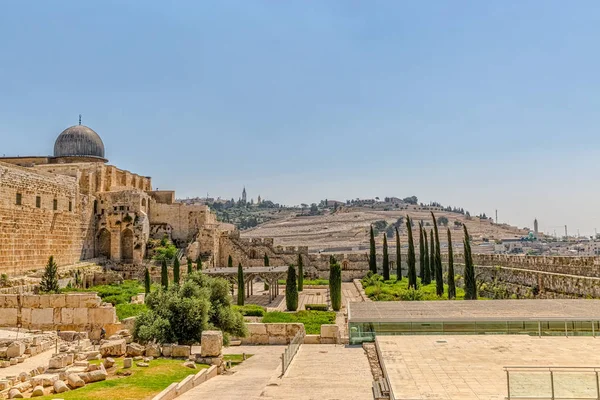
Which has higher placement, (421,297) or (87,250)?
(87,250)

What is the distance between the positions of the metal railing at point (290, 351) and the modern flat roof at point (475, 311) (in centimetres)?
159

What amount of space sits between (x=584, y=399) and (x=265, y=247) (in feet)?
133

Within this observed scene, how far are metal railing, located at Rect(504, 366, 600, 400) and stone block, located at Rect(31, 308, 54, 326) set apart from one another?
1538 cm

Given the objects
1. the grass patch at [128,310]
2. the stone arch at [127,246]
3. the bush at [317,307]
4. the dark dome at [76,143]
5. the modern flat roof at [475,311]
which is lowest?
the bush at [317,307]

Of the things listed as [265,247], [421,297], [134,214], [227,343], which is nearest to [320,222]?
[265,247]

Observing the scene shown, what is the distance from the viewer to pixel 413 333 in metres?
13.7

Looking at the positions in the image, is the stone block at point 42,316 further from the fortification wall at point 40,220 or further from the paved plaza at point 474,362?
the paved plaza at point 474,362

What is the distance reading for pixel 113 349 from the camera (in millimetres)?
12703

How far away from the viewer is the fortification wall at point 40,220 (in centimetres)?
2620

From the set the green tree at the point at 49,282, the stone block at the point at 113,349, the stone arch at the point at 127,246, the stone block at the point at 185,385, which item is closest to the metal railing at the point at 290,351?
the stone block at the point at 185,385

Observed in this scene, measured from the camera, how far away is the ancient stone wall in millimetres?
17453

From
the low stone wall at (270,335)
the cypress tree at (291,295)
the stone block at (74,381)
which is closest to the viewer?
the stone block at (74,381)

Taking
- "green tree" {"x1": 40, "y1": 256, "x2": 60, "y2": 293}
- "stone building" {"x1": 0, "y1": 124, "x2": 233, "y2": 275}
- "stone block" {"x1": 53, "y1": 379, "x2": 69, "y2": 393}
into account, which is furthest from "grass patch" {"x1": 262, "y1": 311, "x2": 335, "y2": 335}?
"stone building" {"x1": 0, "y1": 124, "x2": 233, "y2": 275}

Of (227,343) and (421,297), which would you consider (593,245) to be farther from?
(227,343)
